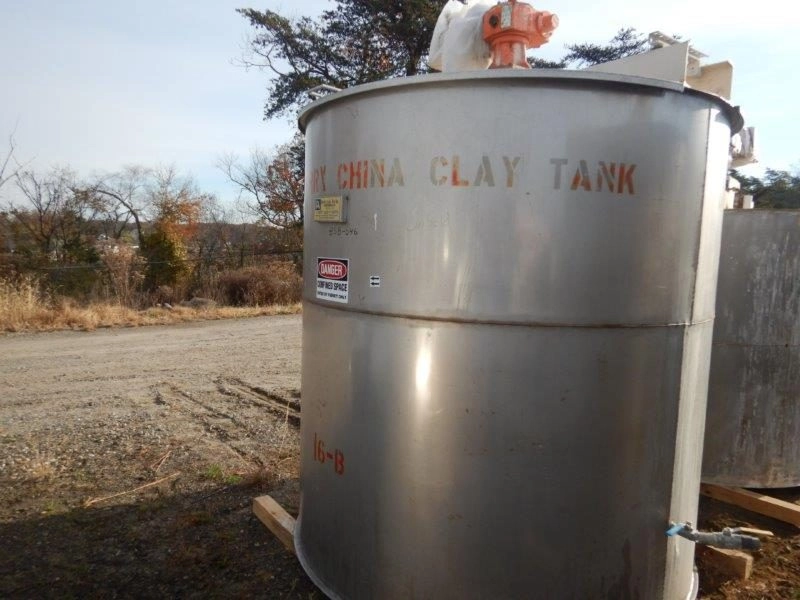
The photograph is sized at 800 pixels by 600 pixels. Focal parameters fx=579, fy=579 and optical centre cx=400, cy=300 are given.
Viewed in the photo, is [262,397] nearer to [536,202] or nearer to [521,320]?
[521,320]

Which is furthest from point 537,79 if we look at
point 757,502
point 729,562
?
point 757,502

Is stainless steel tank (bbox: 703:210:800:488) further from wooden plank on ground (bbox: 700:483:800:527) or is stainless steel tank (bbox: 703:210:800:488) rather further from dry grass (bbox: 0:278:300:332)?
dry grass (bbox: 0:278:300:332)

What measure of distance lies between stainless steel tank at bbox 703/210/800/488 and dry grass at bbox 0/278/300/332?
34.2 ft

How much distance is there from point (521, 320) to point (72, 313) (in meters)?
11.4

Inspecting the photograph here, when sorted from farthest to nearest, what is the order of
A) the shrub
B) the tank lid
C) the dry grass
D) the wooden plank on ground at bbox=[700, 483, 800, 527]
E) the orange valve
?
the shrub → the dry grass → the wooden plank on ground at bbox=[700, 483, 800, 527] → the orange valve → the tank lid

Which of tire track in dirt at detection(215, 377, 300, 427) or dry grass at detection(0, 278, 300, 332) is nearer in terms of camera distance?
tire track in dirt at detection(215, 377, 300, 427)

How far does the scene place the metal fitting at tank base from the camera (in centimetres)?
209

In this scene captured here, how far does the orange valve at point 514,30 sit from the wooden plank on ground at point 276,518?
2.58m

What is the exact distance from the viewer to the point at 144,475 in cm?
415

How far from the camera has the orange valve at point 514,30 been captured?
2.28 metres

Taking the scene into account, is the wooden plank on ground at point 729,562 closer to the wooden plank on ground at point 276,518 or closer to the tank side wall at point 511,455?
the tank side wall at point 511,455

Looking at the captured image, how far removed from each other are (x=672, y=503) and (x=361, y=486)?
126 centimetres

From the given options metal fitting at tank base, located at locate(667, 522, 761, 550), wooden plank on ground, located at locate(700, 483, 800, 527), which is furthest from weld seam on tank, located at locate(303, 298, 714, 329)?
wooden plank on ground, located at locate(700, 483, 800, 527)

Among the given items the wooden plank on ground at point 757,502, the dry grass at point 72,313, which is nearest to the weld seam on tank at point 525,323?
the wooden plank on ground at point 757,502
